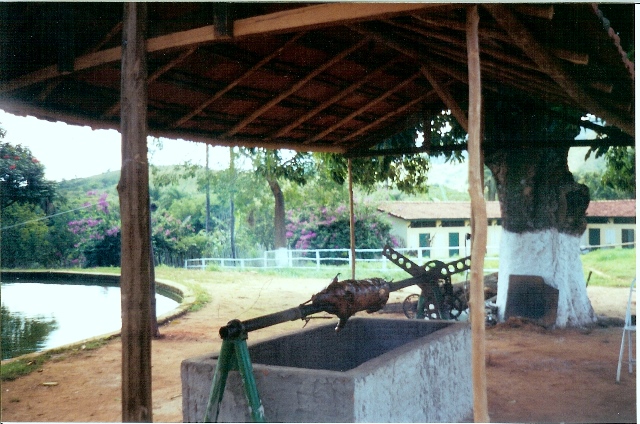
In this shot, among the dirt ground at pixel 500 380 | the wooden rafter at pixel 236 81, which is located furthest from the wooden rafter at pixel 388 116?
the dirt ground at pixel 500 380

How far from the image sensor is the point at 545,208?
27.3ft

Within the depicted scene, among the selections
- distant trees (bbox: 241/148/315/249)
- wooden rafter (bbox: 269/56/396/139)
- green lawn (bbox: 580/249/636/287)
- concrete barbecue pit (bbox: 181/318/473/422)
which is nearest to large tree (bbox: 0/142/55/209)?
distant trees (bbox: 241/148/315/249)

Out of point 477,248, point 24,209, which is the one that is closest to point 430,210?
point 24,209

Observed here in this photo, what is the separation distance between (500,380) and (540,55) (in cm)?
331

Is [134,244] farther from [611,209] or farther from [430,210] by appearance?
[430,210]

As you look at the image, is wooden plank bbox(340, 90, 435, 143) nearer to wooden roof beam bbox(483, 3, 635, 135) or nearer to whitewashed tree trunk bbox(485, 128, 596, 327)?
wooden roof beam bbox(483, 3, 635, 135)

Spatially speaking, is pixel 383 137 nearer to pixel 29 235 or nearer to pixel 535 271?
pixel 535 271

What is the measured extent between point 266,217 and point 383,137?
20835 millimetres

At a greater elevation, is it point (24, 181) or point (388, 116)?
point (388, 116)

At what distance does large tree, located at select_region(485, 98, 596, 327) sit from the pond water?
7.04 meters

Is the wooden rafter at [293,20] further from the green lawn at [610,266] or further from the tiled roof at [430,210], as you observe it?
the tiled roof at [430,210]

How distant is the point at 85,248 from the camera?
21891mm

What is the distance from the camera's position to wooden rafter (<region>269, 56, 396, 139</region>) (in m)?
5.50

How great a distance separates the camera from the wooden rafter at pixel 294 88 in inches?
190
